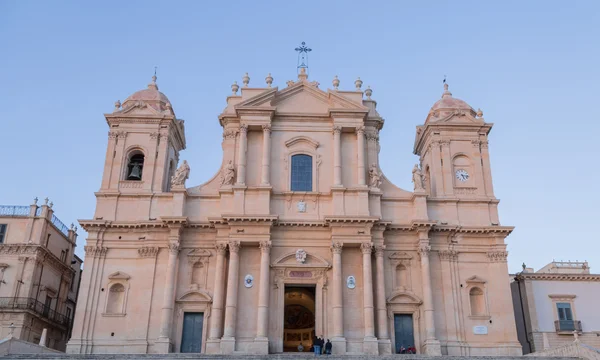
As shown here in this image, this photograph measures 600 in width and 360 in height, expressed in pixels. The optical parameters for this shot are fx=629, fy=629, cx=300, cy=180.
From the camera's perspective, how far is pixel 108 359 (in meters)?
21.6

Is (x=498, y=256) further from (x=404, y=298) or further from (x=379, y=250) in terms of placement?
(x=379, y=250)

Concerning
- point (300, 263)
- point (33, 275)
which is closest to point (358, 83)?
point (300, 263)

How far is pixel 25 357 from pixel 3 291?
13249mm

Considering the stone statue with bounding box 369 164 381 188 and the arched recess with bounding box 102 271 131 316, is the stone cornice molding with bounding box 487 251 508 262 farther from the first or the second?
the arched recess with bounding box 102 271 131 316

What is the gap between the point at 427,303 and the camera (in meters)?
28.5

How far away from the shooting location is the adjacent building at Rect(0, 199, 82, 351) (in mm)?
33125

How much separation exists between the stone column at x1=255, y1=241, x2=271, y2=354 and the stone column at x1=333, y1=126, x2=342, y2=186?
4.64 m

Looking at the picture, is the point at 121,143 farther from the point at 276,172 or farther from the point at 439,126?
the point at 439,126

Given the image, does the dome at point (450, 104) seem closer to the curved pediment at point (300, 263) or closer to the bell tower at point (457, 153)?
the bell tower at point (457, 153)

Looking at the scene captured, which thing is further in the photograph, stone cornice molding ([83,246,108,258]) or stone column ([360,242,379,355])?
stone cornice molding ([83,246,108,258])

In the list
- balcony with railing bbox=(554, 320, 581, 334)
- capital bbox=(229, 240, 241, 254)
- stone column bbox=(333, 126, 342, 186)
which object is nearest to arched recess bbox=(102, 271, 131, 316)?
capital bbox=(229, 240, 241, 254)

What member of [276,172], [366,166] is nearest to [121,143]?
[276,172]

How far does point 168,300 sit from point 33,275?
1039cm

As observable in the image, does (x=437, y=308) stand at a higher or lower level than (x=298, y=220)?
lower
